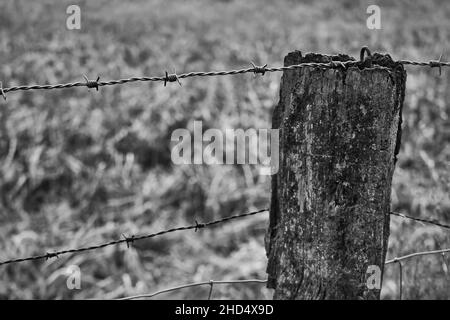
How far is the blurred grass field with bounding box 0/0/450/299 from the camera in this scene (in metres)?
3.91

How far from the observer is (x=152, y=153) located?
5234 millimetres

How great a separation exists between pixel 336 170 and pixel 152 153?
383 cm

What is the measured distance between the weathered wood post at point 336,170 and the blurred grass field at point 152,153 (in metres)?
1.48

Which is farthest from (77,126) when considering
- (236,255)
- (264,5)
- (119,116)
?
(264,5)

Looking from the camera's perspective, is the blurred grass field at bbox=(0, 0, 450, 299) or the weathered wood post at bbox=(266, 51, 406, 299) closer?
the weathered wood post at bbox=(266, 51, 406, 299)

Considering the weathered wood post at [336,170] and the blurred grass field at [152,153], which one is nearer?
the weathered wood post at [336,170]

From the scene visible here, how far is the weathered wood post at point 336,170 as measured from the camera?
1.52 meters

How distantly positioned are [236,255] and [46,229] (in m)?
1.50

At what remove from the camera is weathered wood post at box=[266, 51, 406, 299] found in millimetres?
1521

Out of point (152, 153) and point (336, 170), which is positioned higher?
point (336, 170)

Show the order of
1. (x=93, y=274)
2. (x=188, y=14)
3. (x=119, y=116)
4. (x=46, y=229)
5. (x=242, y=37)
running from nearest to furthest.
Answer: (x=93, y=274) → (x=46, y=229) → (x=119, y=116) → (x=242, y=37) → (x=188, y=14)

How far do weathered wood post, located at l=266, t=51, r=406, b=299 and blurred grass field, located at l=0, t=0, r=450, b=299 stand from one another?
4.84 ft
